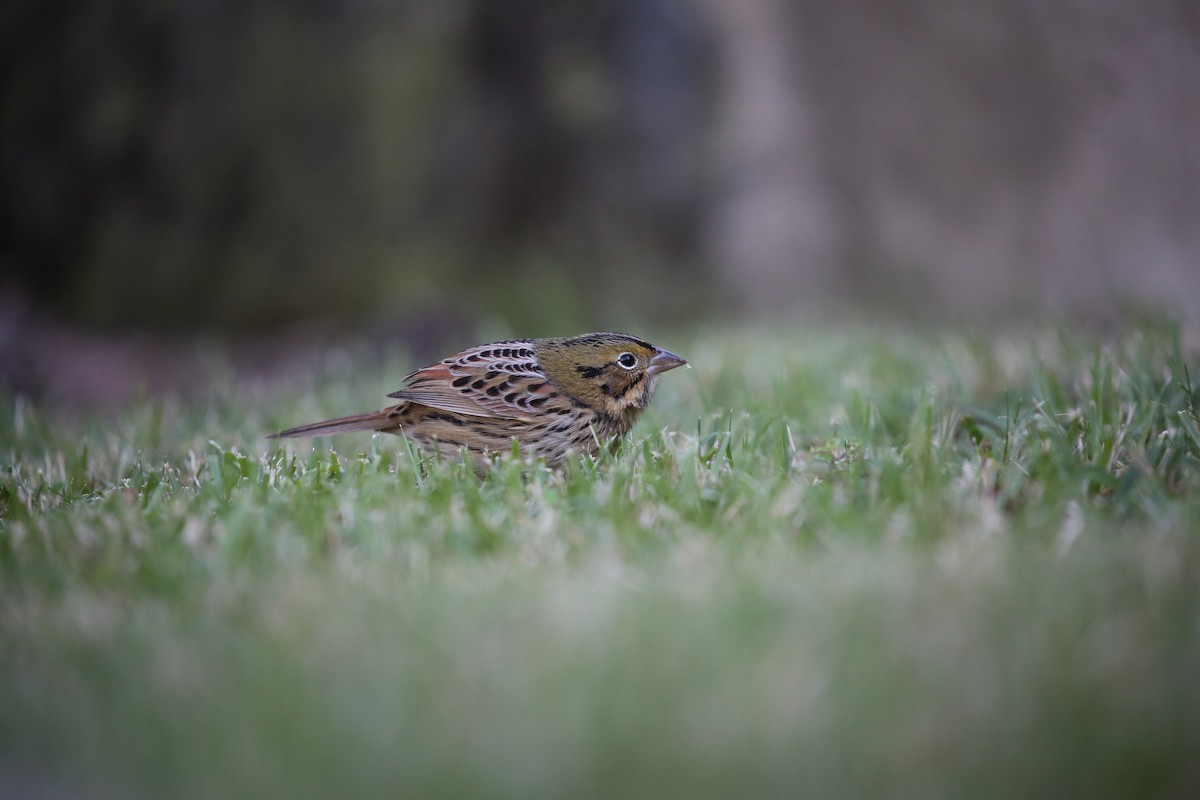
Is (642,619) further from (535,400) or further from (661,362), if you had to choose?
(661,362)

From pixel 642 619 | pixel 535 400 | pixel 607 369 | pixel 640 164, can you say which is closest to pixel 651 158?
pixel 640 164

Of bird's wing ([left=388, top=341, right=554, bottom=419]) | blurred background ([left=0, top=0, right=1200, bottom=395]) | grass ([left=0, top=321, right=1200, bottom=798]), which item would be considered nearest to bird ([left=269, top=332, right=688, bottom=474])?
bird's wing ([left=388, top=341, right=554, bottom=419])

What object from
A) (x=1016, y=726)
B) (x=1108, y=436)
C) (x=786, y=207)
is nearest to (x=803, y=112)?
(x=786, y=207)

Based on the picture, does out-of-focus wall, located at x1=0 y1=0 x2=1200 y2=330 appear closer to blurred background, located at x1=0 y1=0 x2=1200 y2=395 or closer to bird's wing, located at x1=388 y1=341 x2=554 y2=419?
blurred background, located at x1=0 y1=0 x2=1200 y2=395

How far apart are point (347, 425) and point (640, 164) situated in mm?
4857

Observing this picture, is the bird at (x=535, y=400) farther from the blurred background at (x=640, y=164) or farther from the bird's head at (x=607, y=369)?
the blurred background at (x=640, y=164)

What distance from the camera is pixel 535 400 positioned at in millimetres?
3850

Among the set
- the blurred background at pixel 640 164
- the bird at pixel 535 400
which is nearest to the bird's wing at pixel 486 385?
the bird at pixel 535 400

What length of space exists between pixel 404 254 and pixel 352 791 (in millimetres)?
6892

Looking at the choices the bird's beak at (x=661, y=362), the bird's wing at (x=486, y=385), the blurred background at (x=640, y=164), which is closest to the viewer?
Answer: the bird's wing at (x=486, y=385)

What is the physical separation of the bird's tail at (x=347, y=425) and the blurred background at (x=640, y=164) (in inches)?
148

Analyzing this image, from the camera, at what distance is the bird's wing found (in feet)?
12.7

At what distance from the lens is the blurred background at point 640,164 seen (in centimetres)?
807

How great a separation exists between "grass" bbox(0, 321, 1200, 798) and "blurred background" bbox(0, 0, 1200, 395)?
14.9 ft
